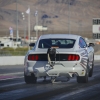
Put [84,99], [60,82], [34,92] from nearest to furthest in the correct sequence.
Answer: [84,99] < [34,92] < [60,82]

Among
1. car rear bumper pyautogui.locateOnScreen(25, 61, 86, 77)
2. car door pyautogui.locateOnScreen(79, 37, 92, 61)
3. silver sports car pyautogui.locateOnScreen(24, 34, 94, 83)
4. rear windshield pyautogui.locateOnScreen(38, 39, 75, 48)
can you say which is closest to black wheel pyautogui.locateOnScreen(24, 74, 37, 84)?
silver sports car pyautogui.locateOnScreen(24, 34, 94, 83)

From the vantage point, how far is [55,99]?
41.5 feet

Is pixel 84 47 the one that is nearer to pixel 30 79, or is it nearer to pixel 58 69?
pixel 58 69

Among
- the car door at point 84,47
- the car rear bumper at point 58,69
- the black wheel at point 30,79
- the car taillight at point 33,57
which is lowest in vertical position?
the black wheel at point 30,79

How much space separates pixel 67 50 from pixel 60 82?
4.52ft

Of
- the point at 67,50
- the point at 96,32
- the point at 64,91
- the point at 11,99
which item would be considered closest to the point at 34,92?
the point at 64,91

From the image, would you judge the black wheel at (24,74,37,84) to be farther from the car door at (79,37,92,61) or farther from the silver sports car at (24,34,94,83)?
the car door at (79,37,92,61)

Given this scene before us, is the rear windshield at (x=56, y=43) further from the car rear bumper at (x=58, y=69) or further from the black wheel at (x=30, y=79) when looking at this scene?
the black wheel at (x=30, y=79)

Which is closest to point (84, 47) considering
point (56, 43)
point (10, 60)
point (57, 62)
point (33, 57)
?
point (56, 43)

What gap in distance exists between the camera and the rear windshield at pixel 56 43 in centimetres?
1731

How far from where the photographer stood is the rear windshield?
1731 centimetres

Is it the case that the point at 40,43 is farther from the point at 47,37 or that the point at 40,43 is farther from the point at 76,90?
the point at 76,90

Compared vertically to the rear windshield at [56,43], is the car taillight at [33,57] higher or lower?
lower

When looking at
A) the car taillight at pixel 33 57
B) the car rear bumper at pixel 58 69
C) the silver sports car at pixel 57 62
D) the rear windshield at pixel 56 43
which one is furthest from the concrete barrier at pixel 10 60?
the car rear bumper at pixel 58 69
